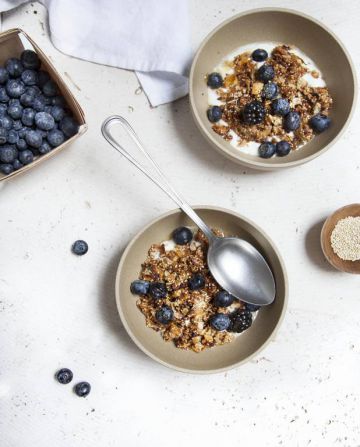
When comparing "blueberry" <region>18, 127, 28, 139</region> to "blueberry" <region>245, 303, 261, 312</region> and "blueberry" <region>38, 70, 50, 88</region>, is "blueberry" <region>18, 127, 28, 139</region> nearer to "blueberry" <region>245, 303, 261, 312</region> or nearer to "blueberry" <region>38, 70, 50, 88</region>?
"blueberry" <region>38, 70, 50, 88</region>

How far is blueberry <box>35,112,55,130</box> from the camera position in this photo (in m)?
1.13

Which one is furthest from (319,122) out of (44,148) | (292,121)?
(44,148)

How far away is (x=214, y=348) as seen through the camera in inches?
47.9

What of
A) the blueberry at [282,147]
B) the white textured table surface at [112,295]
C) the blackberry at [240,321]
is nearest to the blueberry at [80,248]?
the white textured table surface at [112,295]

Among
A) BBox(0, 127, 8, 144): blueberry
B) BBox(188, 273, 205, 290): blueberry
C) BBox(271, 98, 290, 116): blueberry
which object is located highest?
BBox(0, 127, 8, 144): blueberry

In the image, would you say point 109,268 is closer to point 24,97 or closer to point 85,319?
point 85,319

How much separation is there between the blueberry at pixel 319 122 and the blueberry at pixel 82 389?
0.71 metres

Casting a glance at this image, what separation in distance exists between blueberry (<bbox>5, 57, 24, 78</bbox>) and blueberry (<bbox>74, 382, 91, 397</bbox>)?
2.10ft

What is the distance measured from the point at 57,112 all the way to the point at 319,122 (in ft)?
1.73

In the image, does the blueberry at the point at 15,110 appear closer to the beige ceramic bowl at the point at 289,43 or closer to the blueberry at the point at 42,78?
the blueberry at the point at 42,78

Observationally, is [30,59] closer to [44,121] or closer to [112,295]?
[44,121]

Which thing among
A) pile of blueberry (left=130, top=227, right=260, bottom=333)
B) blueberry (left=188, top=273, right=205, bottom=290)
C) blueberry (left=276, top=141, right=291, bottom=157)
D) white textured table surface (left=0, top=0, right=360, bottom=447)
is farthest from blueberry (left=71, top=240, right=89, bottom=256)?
blueberry (left=276, top=141, right=291, bottom=157)

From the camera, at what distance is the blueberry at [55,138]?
3.74 ft

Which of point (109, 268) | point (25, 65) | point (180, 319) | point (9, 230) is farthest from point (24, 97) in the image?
point (180, 319)
